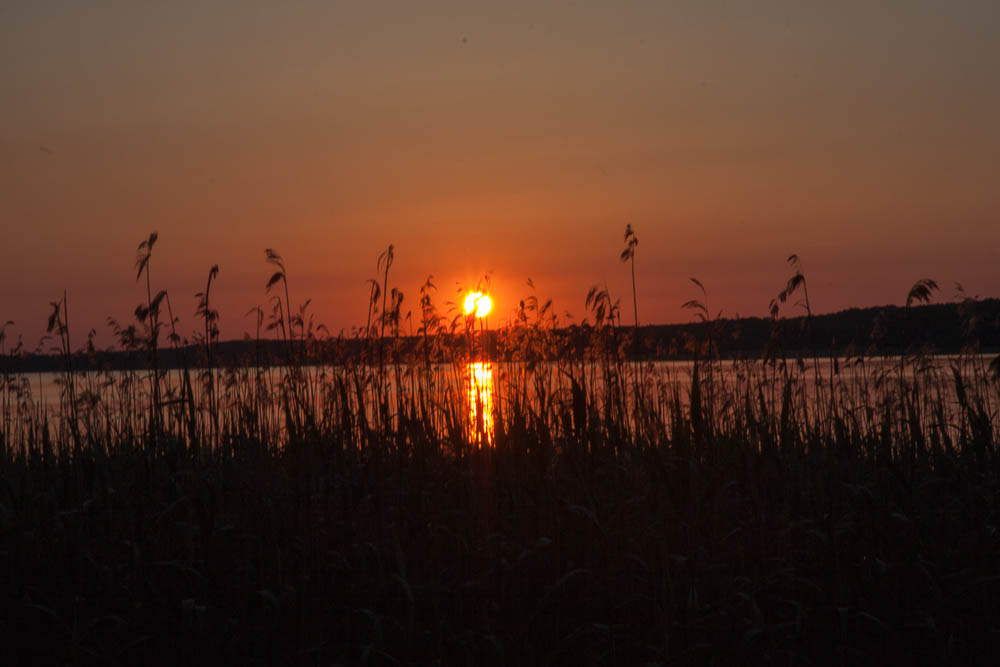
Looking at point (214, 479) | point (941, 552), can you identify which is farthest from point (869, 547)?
point (214, 479)

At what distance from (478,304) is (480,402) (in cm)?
126

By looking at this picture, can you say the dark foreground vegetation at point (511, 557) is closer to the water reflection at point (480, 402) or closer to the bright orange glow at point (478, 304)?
the water reflection at point (480, 402)

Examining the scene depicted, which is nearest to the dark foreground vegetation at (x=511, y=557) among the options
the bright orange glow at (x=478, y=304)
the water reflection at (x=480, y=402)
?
the water reflection at (x=480, y=402)

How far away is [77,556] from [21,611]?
1.30 ft

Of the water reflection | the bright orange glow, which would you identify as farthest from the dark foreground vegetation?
the bright orange glow

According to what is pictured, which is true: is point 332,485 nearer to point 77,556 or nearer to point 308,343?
point 77,556

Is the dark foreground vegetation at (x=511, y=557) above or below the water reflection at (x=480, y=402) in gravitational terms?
below

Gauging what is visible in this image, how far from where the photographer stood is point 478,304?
840 centimetres

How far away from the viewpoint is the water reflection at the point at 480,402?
6.77 meters

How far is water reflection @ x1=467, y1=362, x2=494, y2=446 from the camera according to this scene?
6.77 metres

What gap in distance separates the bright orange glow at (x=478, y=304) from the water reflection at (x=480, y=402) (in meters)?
0.52

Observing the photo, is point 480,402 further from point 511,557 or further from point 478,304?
point 511,557

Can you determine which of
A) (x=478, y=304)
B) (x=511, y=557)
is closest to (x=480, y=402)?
(x=478, y=304)

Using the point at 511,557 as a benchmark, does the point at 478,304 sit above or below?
above
